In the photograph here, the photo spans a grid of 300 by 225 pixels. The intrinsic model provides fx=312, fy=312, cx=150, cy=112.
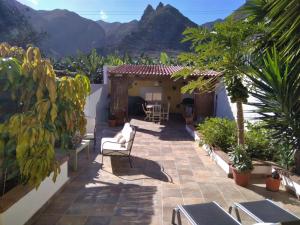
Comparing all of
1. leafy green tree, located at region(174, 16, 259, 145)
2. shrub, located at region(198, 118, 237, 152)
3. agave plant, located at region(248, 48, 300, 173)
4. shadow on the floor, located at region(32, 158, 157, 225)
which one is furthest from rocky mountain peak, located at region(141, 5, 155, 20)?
agave plant, located at region(248, 48, 300, 173)

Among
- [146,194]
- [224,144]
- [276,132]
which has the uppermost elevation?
[276,132]

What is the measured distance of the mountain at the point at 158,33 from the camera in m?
42.6

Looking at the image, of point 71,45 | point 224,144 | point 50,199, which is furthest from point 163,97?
point 71,45

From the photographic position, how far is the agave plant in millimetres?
4893

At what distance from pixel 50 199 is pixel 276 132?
429 centimetres

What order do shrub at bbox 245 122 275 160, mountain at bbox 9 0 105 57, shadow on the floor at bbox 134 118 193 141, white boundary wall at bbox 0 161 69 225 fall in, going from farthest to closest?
mountain at bbox 9 0 105 57
shadow on the floor at bbox 134 118 193 141
shrub at bbox 245 122 275 160
white boundary wall at bbox 0 161 69 225

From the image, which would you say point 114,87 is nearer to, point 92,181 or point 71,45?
point 92,181

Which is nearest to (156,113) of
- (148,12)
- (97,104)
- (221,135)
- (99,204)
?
(97,104)

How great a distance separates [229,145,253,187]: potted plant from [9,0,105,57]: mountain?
49386 millimetres

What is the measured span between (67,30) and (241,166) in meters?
56.2

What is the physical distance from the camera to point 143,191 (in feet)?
20.7

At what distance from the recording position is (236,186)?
22.3ft

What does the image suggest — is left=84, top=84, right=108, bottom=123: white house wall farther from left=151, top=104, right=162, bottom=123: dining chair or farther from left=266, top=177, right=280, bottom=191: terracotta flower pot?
left=266, top=177, right=280, bottom=191: terracotta flower pot

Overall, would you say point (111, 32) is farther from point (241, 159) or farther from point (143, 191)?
point (143, 191)
